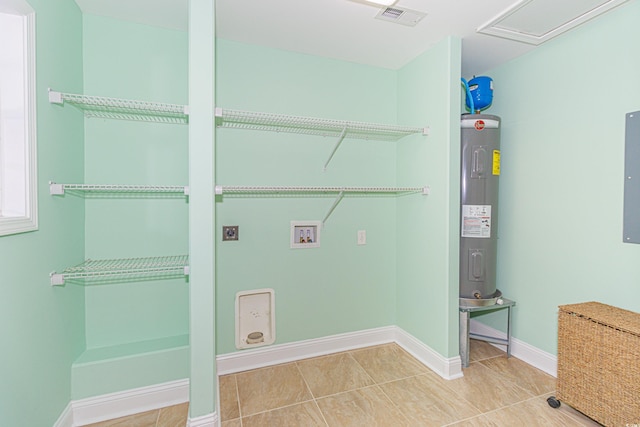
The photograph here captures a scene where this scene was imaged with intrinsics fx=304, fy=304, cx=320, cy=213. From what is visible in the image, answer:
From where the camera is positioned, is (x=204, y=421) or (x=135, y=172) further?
(x=135, y=172)

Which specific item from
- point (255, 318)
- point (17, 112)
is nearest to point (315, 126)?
point (255, 318)

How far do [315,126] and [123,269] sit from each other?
1575 mm

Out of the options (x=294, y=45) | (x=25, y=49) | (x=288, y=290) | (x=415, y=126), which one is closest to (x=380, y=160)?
(x=415, y=126)

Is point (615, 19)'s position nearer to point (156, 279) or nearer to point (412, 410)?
point (412, 410)

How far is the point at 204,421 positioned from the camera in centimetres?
159

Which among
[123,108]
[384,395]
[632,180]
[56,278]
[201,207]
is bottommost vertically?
[384,395]

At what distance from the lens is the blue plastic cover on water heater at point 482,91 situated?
94.3 inches

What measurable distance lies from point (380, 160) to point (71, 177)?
2.15m

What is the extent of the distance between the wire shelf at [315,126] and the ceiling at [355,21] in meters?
0.58

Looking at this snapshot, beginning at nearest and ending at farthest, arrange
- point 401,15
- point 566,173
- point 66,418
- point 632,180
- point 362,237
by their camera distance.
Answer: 1. point 66,418
2. point 632,180
3. point 401,15
4. point 566,173
5. point 362,237

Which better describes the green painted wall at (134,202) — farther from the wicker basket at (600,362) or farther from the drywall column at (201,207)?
the wicker basket at (600,362)

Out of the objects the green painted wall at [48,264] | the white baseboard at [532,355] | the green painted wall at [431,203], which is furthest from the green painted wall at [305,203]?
the white baseboard at [532,355]

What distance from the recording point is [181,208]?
2072 millimetres

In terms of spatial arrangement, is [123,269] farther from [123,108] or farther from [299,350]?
[299,350]
